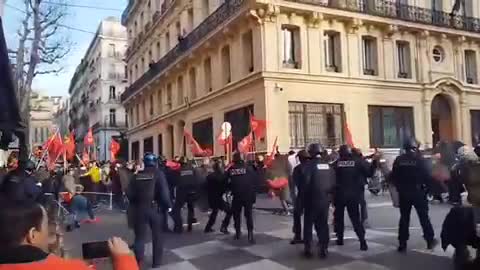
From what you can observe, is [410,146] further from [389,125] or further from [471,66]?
[471,66]

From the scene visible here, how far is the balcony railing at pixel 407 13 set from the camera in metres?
23.5

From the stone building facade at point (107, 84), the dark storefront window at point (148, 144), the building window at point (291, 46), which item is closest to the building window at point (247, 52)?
the building window at point (291, 46)

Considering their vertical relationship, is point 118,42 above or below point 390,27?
above

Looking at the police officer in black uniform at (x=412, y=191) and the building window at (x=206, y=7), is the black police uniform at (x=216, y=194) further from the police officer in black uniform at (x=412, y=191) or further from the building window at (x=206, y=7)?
the building window at (x=206, y=7)

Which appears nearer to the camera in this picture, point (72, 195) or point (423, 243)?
point (423, 243)

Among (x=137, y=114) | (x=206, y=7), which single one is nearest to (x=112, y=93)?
(x=137, y=114)

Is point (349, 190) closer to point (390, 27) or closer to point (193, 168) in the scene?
point (193, 168)

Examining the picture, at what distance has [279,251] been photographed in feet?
29.7

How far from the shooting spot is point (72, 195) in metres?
14.4

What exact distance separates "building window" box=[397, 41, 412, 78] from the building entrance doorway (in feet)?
7.03

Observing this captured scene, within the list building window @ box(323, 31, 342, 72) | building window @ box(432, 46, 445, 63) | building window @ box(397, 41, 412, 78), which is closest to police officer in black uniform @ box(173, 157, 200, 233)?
building window @ box(323, 31, 342, 72)

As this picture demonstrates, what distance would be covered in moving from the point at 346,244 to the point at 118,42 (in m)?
58.2

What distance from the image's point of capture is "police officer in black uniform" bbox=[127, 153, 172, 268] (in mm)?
8109

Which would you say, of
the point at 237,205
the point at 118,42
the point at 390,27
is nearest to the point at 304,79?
the point at 390,27
